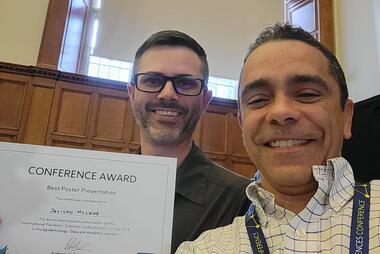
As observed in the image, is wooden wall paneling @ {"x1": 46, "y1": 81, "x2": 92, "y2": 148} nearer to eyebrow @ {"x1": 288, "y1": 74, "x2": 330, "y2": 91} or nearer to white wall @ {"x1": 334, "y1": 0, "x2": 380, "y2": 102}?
white wall @ {"x1": 334, "y1": 0, "x2": 380, "y2": 102}

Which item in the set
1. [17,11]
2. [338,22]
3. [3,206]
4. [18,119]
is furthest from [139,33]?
[3,206]

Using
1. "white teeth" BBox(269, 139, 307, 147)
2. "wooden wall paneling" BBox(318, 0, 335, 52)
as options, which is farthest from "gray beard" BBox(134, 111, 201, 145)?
"wooden wall paneling" BBox(318, 0, 335, 52)

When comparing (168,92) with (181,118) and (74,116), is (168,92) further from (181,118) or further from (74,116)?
(74,116)

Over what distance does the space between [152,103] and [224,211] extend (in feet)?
1.17

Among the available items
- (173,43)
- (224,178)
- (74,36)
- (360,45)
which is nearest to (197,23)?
(74,36)

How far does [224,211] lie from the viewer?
0.95m

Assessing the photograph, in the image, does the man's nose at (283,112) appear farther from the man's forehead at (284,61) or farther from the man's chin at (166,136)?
the man's chin at (166,136)

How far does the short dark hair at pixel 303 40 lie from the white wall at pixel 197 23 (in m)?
4.81

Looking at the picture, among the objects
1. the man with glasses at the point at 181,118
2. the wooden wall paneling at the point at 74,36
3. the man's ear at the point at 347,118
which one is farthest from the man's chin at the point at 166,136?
the wooden wall paneling at the point at 74,36

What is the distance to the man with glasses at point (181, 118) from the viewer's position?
3.17 feet

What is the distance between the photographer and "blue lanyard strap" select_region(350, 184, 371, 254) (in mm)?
658

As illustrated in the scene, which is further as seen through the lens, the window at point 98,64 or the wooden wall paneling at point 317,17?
the window at point 98,64

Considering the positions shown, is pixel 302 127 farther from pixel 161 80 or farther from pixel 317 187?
pixel 161 80

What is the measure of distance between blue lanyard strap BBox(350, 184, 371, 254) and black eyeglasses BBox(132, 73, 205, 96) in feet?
1.67
